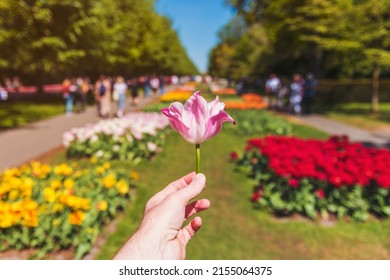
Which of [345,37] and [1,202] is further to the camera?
[345,37]

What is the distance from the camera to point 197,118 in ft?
4.72

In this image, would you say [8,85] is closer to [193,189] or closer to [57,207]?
[57,207]

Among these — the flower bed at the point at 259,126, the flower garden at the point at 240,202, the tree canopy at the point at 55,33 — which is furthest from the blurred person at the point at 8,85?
the flower garden at the point at 240,202

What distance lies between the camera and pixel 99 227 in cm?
499

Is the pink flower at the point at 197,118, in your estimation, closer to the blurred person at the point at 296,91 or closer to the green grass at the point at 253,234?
the green grass at the point at 253,234

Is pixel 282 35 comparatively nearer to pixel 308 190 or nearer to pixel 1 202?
pixel 308 190

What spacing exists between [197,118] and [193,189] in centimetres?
33

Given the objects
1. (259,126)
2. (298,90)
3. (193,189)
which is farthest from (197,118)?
(298,90)

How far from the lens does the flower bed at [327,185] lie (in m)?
5.54

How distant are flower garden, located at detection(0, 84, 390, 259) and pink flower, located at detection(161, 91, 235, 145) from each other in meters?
3.26

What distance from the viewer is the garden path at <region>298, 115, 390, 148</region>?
12.5 m

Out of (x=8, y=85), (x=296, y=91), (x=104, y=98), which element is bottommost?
(x=296, y=91)

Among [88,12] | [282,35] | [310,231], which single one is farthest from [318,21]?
[310,231]

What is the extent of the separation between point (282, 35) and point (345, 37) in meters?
6.28
